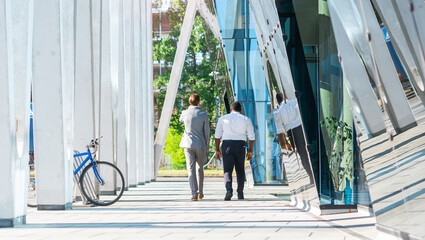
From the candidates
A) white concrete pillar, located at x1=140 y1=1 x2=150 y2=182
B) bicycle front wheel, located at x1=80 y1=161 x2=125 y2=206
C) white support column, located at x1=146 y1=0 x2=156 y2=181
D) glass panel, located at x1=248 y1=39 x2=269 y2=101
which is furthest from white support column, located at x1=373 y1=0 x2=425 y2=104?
white support column, located at x1=146 y1=0 x2=156 y2=181

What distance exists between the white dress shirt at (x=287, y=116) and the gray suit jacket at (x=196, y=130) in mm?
1762

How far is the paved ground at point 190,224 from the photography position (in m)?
6.33

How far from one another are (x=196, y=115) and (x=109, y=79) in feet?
9.44

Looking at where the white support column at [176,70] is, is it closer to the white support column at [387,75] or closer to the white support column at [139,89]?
the white support column at [139,89]

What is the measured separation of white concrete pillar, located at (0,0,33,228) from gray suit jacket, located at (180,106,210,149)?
446 cm

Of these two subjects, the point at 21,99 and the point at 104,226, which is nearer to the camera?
the point at 104,226

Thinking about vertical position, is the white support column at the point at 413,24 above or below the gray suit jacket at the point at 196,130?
above

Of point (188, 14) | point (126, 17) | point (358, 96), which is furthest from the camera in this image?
point (188, 14)

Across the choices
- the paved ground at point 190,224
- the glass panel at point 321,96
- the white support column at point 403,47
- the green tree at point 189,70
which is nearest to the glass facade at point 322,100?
the glass panel at point 321,96

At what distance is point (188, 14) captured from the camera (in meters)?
25.1

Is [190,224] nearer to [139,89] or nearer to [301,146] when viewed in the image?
[301,146]

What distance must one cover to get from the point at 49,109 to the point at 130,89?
950 centimetres

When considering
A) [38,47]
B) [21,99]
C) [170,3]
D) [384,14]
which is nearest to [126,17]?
[38,47]

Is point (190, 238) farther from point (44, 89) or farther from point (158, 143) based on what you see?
point (158, 143)
